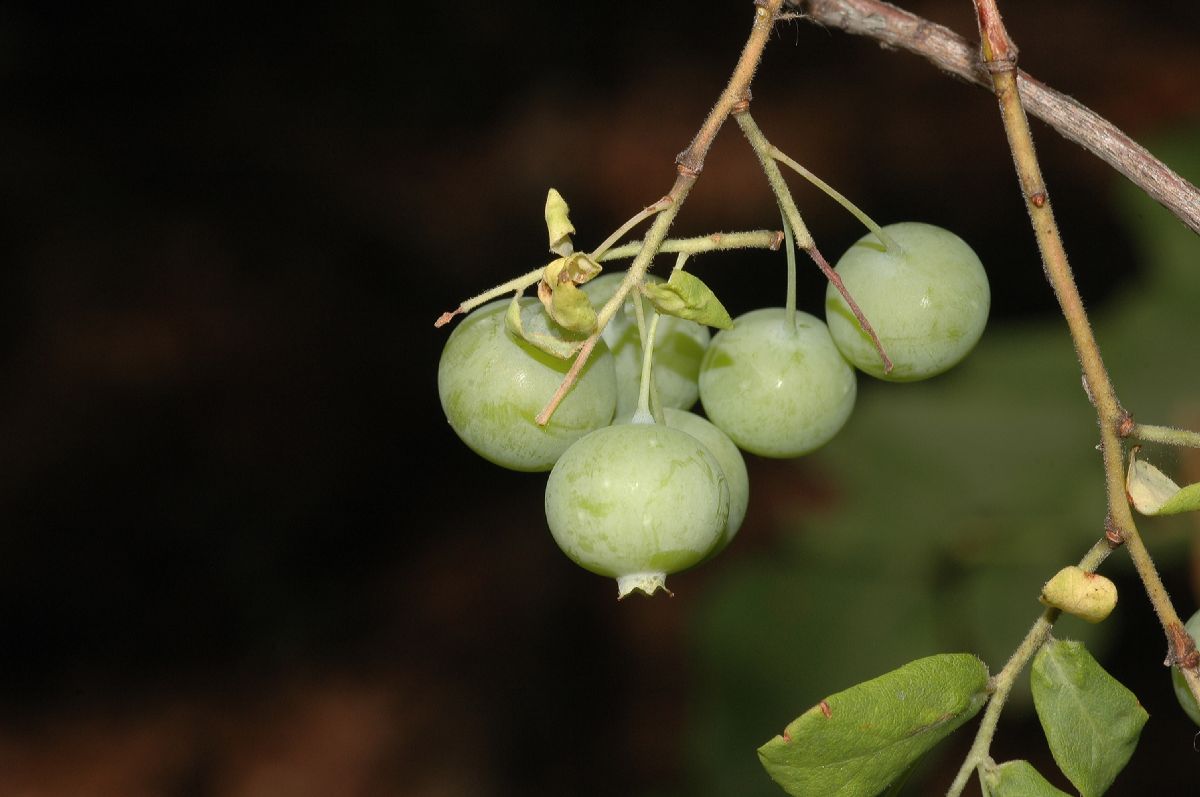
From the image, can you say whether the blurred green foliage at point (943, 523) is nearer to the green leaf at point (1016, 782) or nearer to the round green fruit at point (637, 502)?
the green leaf at point (1016, 782)

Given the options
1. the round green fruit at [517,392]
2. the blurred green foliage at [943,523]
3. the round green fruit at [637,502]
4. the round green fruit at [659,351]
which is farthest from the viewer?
the blurred green foliage at [943,523]

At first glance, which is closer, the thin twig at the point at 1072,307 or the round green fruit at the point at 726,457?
the thin twig at the point at 1072,307

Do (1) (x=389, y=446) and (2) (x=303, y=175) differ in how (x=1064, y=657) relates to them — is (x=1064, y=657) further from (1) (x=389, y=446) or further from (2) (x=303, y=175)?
(2) (x=303, y=175)

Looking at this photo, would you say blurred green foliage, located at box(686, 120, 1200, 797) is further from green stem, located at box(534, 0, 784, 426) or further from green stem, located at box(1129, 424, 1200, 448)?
green stem, located at box(534, 0, 784, 426)

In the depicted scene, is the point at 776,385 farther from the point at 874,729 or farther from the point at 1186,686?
the point at 1186,686

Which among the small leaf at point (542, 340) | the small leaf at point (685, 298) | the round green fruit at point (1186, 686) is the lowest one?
the round green fruit at point (1186, 686)

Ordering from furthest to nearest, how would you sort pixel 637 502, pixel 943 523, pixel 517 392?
pixel 943 523 < pixel 517 392 < pixel 637 502

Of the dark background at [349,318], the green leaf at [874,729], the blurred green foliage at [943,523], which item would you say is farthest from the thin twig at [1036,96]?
the dark background at [349,318]

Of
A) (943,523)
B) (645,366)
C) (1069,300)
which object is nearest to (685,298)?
(645,366)
